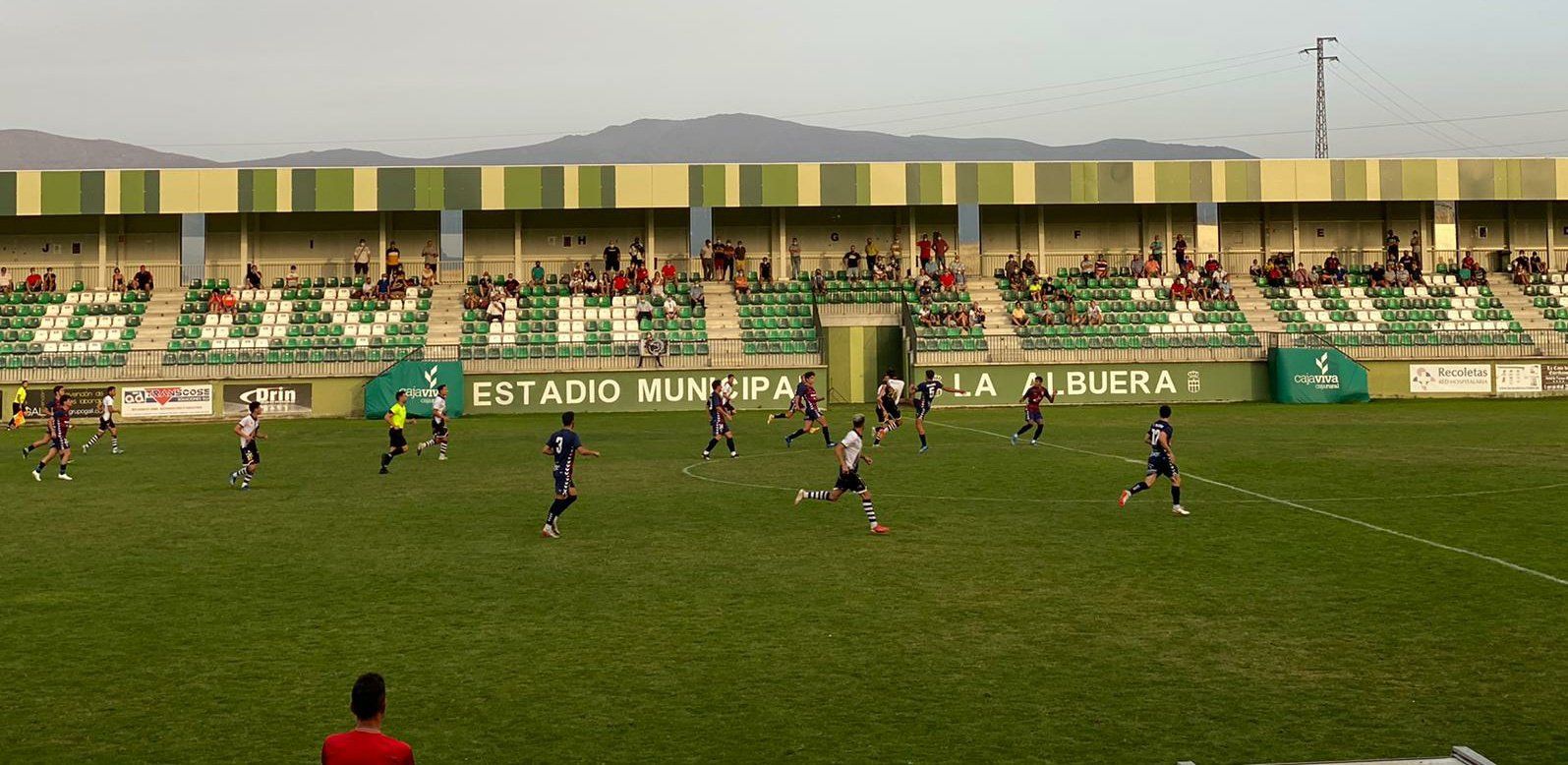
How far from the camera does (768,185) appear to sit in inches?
2375

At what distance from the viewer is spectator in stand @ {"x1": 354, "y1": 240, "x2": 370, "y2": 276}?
195 ft

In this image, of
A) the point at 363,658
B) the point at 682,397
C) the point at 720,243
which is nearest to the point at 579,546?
the point at 363,658

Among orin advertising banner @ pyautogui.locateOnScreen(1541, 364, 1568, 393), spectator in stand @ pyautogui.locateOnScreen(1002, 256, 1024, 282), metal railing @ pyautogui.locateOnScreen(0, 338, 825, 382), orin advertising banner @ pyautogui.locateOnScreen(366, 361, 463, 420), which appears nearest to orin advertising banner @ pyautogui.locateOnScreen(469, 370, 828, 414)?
metal railing @ pyautogui.locateOnScreen(0, 338, 825, 382)

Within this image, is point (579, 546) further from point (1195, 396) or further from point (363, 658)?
point (1195, 396)

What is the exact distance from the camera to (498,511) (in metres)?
22.4

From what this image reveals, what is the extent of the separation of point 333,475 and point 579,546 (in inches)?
458

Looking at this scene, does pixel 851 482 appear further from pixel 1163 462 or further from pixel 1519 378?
pixel 1519 378

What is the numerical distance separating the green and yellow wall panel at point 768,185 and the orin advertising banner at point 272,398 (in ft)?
41.6

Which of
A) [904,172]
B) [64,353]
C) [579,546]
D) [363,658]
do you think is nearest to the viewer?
[363,658]

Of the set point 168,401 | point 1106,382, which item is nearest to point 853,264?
point 1106,382

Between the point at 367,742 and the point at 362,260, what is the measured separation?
55612 mm

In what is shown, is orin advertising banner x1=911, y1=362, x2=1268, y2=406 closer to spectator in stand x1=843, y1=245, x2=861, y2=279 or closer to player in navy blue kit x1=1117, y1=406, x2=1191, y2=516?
spectator in stand x1=843, y1=245, x2=861, y2=279

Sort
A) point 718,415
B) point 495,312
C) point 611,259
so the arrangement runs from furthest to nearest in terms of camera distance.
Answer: point 611,259 < point 495,312 < point 718,415

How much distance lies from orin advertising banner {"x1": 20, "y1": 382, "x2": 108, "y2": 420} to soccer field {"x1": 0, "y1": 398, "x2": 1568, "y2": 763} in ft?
69.5
